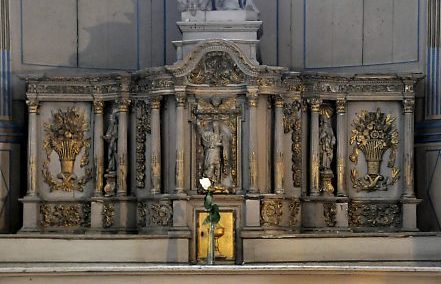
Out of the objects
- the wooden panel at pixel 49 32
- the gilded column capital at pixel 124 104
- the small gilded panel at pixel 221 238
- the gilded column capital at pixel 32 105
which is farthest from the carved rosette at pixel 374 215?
the wooden panel at pixel 49 32

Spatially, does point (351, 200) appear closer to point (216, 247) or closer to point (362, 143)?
point (362, 143)

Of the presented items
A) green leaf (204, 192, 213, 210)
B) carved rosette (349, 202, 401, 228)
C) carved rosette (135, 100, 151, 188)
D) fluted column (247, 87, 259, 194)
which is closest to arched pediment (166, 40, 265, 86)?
fluted column (247, 87, 259, 194)

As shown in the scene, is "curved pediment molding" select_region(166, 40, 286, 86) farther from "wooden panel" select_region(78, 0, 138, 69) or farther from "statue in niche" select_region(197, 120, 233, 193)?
"wooden panel" select_region(78, 0, 138, 69)

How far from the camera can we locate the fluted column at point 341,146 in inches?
811

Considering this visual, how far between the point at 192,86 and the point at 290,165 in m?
2.11

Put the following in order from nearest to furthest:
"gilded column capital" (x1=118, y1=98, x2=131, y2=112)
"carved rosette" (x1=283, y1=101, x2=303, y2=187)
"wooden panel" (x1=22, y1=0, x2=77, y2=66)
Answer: "carved rosette" (x1=283, y1=101, x2=303, y2=187), "gilded column capital" (x1=118, y1=98, x2=131, y2=112), "wooden panel" (x1=22, y1=0, x2=77, y2=66)

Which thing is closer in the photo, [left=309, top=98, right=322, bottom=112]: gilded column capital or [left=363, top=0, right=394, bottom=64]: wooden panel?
[left=309, top=98, right=322, bottom=112]: gilded column capital

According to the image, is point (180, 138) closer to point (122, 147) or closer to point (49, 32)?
point (122, 147)

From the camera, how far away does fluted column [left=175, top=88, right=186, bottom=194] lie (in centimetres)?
1972

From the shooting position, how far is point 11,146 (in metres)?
21.0

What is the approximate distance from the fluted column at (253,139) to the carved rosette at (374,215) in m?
1.95

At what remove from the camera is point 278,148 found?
65.6ft

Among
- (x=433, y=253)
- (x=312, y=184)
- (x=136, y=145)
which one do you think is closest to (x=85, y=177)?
(x=136, y=145)

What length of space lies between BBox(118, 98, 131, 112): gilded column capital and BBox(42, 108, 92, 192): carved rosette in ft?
2.64
